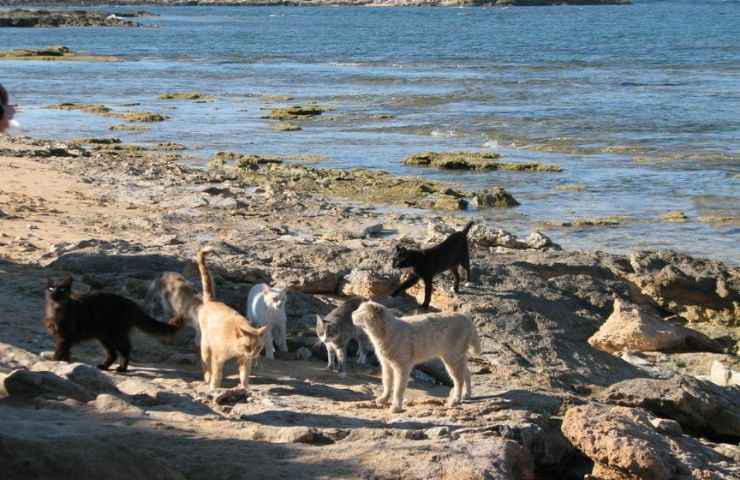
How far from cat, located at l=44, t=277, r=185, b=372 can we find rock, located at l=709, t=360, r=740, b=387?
17.7ft

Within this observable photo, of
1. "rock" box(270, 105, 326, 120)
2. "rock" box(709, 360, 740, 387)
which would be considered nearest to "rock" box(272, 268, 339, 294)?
"rock" box(709, 360, 740, 387)

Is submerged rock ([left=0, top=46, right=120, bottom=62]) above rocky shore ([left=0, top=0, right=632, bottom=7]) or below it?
above

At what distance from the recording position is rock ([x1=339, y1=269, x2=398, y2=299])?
11.7 meters

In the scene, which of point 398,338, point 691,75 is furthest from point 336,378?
point 691,75

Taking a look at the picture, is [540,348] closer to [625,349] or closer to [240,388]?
[625,349]

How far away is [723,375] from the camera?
11055 millimetres

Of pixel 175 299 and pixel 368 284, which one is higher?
pixel 175 299

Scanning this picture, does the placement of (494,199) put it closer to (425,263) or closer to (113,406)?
(425,263)

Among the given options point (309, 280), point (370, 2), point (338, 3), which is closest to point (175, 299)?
point (309, 280)

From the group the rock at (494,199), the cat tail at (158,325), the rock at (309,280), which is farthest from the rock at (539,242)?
the cat tail at (158,325)

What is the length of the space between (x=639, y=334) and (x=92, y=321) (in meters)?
5.51

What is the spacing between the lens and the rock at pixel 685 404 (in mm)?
9078

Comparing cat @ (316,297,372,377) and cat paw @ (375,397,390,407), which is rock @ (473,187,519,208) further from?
cat paw @ (375,397,390,407)

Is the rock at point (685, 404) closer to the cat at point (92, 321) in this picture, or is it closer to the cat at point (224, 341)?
the cat at point (224, 341)
